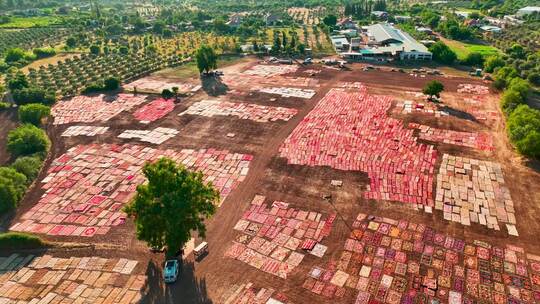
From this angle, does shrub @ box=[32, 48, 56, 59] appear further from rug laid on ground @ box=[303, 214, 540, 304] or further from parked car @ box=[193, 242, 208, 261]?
rug laid on ground @ box=[303, 214, 540, 304]

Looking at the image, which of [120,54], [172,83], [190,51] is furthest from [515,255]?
[120,54]

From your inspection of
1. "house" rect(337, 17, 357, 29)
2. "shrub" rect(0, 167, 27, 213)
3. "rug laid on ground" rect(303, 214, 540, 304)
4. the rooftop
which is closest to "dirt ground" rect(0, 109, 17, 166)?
"shrub" rect(0, 167, 27, 213)

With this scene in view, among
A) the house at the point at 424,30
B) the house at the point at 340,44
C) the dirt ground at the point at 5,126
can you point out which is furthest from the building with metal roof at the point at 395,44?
the dirt ground at the point at 5,126

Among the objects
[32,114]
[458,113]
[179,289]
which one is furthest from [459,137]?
[32,114]

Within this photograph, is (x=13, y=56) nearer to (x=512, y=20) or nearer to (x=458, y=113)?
(x=458, y=113)

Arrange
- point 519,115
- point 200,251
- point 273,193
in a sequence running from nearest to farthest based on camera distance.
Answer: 1. point 200,251
2. point 273,193
3. point 519,115

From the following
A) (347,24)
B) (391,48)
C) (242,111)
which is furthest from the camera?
(347,24)
